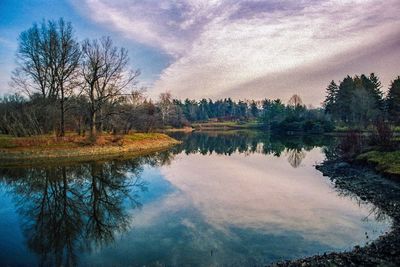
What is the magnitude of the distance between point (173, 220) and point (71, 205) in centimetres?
564

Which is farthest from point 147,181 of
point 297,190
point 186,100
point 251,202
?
point 186,100

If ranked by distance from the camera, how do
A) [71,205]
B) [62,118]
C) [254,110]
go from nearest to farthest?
[71,205] → [62,118] → [254,110]

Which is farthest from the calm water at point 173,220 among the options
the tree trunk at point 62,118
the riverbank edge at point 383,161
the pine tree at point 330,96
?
the pine tree at point 330,96

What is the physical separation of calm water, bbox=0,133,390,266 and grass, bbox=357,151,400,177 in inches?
148

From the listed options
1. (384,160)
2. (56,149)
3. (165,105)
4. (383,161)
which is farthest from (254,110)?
(383,161)

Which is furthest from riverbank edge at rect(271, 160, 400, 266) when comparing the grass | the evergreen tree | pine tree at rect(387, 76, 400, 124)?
the evergreen tree

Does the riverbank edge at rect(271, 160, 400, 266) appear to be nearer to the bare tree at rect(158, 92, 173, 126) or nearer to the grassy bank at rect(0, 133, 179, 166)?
the grassy bank at rect(0, 133, 179, 166)

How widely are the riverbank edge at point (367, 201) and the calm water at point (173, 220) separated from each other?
0.62 metres

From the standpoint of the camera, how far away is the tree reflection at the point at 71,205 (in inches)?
388

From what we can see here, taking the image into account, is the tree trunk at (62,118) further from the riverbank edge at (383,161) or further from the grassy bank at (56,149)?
the riverbank edge at (383,161)

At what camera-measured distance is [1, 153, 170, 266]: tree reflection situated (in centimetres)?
986

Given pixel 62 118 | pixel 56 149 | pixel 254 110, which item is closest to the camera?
pixel 56 149

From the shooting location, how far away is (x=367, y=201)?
589 inches

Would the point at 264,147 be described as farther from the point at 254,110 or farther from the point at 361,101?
the point at 254,110
